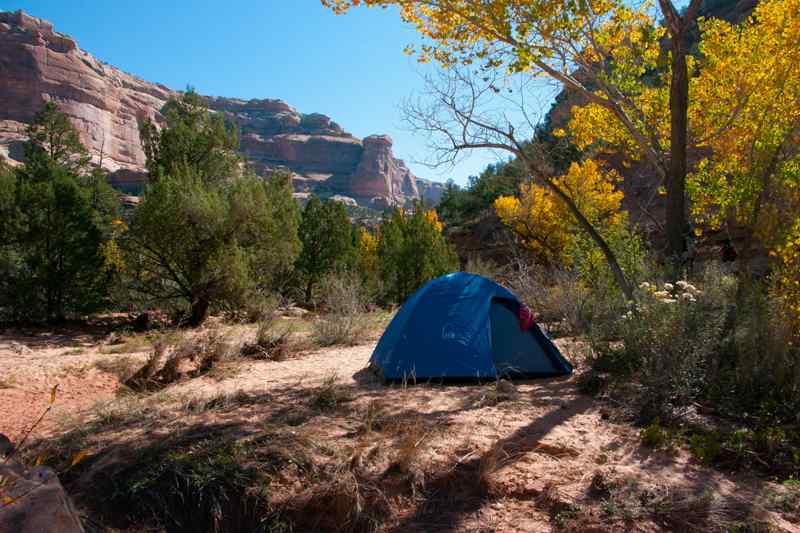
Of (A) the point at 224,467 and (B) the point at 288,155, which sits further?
(B) the point at 288,155

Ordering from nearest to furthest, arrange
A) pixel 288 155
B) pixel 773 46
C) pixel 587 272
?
pixel 773 46 < pixel 587 272 < pixel 288 155

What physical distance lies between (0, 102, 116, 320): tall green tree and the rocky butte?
73.5 feet

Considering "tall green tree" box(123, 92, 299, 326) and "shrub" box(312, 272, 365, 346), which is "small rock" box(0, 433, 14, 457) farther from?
"tall green tree" box(123, 92, 299, 326)

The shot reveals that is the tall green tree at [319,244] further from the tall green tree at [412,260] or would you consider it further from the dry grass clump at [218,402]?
the dry grass clump at [218,402]

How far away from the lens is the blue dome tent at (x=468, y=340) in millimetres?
6184

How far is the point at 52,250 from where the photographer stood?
1662 centimetres

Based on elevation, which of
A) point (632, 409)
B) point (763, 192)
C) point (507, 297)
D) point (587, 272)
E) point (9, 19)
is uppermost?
point (9, 19)

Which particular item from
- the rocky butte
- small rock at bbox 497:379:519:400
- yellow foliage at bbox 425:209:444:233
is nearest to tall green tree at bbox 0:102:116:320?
yellow foliage at bbox 425:209:444:233

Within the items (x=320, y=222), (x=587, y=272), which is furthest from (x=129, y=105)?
(x=587, y=272)

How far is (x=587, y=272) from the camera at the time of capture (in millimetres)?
11062

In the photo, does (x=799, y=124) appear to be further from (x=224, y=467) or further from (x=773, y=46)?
(x=224, y=467)

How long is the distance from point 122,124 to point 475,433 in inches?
3654

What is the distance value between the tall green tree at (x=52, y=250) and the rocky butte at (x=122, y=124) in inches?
882

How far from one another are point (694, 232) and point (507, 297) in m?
3.71
